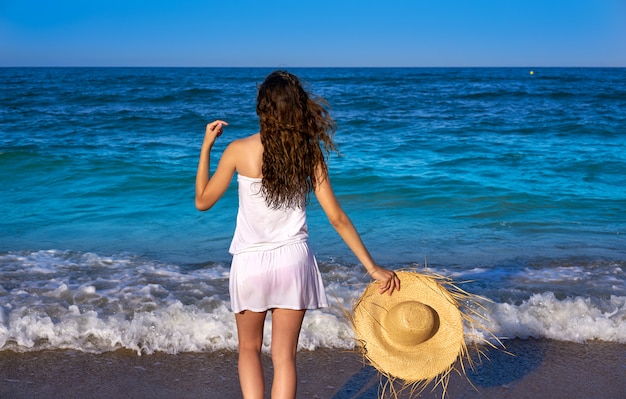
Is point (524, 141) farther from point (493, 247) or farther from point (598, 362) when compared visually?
point (598, 362)

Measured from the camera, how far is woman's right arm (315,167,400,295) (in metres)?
2.55

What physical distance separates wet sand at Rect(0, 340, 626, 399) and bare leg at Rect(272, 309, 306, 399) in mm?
820

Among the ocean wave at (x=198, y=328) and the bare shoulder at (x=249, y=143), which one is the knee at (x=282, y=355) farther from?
the ocean wave at (x=198, y=328)

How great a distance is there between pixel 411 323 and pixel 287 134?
108 centimetres

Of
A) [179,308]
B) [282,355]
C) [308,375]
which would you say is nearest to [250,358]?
[282,355]

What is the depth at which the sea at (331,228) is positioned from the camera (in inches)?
169

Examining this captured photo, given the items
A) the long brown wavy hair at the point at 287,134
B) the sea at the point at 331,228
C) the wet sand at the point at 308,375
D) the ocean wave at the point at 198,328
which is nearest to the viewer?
the long brown wavy hair at the point at 287,134

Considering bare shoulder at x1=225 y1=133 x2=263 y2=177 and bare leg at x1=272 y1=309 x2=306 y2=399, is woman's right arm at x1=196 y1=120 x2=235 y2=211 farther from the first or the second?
bare leg at x1=272 y1=309 x2=306 y2=399

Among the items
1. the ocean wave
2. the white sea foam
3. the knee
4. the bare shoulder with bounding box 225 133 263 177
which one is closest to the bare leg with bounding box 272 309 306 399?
the knee

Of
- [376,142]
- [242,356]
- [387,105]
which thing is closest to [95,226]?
[242,356]

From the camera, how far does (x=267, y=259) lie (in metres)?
2.52

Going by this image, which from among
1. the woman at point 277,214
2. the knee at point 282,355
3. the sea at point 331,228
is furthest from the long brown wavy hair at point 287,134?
the knee at point 282,355

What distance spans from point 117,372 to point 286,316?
5.18ft

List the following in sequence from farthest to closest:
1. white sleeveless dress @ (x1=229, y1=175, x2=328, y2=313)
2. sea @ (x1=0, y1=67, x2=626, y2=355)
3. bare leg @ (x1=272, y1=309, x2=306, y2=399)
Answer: sea @ (x1=0, y1=67, x2=626, y2=355)
bare leg @ (x1=272, y1=309, x2=306, y2=399)
white sleeveless dress @ (x1=229, y1=175, x2=328, y2=313)
